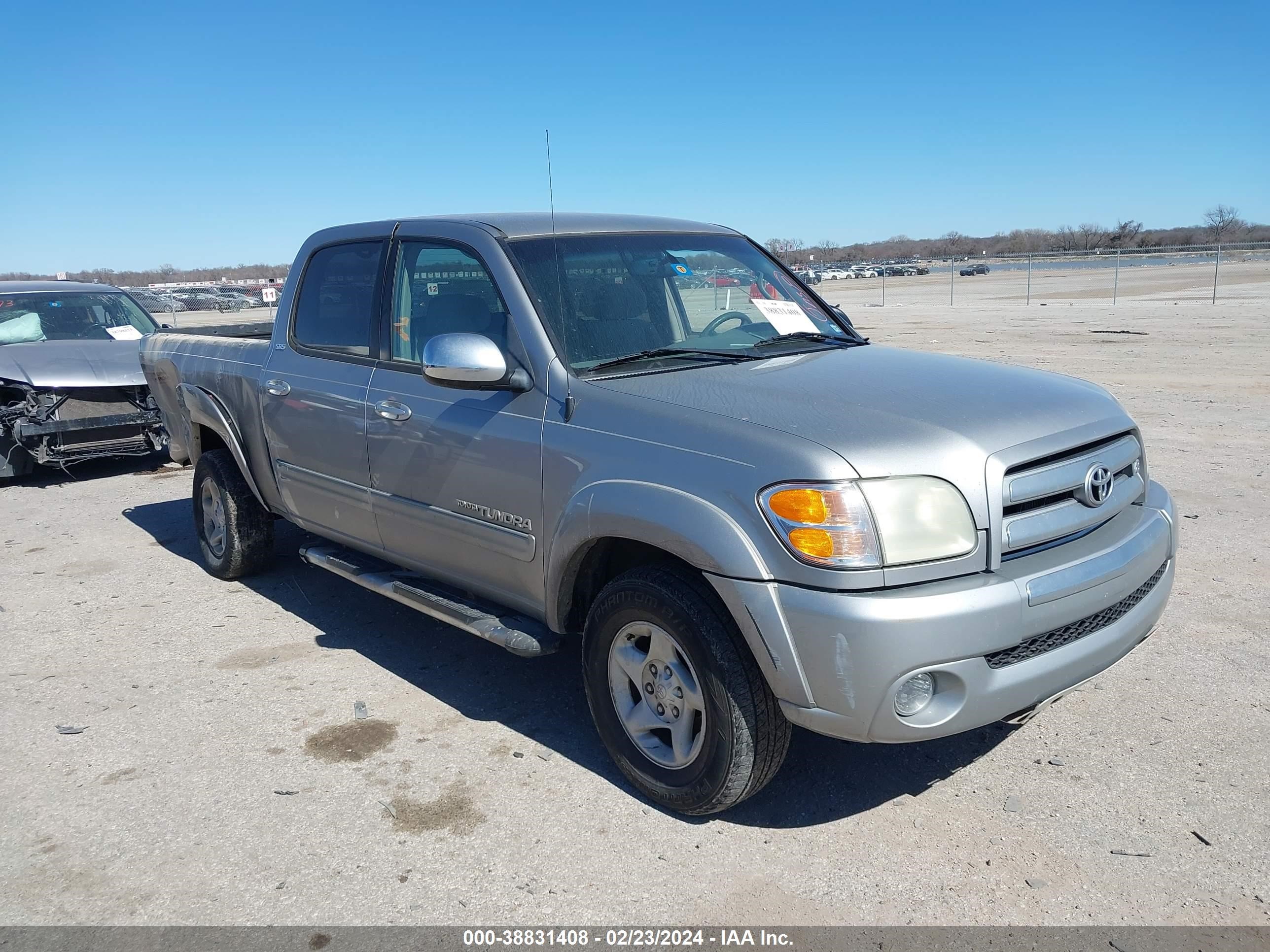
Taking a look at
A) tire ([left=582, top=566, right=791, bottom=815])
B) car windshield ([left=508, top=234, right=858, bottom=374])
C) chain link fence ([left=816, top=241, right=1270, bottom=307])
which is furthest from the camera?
chain link fence ([left=816, top=241, right=1270, bottom=307])

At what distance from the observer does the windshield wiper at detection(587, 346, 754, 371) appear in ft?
12.5

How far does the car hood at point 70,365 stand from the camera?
893 centimetres

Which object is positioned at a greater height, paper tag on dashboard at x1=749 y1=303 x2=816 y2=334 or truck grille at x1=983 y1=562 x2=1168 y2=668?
paper tag on dashboard at x1=749 y1=303 x2=816 y2=334

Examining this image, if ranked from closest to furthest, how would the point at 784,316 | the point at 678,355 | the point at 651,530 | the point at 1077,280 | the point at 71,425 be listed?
the point at 651,530
the point at 678,355
the point at 784,316
the point at 71,425
the point at 1077,280

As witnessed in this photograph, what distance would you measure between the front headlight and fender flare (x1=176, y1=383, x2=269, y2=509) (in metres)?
3.67

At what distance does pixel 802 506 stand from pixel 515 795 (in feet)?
5.08

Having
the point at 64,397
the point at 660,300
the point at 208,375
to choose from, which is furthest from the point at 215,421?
the point at 64,397

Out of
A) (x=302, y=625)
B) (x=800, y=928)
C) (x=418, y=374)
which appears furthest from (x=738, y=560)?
(x=302, y=625)

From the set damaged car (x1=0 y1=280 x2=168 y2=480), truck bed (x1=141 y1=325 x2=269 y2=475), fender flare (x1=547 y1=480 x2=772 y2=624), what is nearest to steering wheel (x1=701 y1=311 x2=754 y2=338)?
fender flare (x1=547 y1=480 x2=772 y2=624)

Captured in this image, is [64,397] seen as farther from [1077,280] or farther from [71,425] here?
[1077,280]

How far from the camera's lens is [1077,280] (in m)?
46.5

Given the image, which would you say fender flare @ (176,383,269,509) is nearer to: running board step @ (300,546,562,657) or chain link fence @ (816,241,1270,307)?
running board step @ (300,546,562,657)

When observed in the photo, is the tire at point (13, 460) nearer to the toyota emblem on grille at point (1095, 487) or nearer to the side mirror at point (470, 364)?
the side mirror at point (470, 364)

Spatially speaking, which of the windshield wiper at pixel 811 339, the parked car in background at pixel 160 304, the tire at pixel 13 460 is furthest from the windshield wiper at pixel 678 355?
the parked car in background at pixel 160 304
